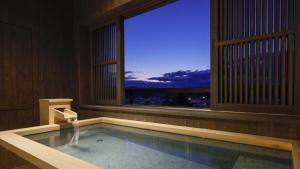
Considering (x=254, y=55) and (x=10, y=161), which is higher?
(x=254, y=55)

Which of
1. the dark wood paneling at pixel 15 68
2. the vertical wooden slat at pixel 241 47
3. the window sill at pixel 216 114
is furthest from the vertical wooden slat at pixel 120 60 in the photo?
the vertical wooden slat at pixel 241 47

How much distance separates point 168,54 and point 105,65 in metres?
2.05

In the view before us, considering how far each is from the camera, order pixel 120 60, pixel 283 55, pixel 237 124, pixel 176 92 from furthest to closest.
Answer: pixel 120 60, pixel 176 92, pixel 237 124, pixel 283 55

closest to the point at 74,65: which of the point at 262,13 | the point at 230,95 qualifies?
the point at 230,95

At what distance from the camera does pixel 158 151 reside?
173 cm

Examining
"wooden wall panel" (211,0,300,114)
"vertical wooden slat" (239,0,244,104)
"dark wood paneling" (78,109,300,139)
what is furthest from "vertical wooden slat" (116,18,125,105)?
"vertical wooden slat" (239,0,244,104)

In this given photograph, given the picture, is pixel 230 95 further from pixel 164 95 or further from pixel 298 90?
pixel 164 95

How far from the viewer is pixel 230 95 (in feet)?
7.16

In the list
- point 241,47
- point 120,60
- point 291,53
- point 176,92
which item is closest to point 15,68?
point 120,60

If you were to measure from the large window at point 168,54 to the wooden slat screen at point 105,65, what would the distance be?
331 millimetres

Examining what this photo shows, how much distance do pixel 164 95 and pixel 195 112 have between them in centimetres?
121

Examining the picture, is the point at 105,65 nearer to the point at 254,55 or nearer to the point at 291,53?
the point at 254,55

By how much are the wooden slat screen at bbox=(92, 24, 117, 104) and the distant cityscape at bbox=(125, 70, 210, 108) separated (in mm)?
330

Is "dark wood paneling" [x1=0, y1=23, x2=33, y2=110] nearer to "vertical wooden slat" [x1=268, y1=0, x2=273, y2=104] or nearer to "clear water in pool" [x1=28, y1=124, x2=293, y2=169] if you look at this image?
"clear water in pool" [x1=28, y1=124, x2=293, y2=169]
